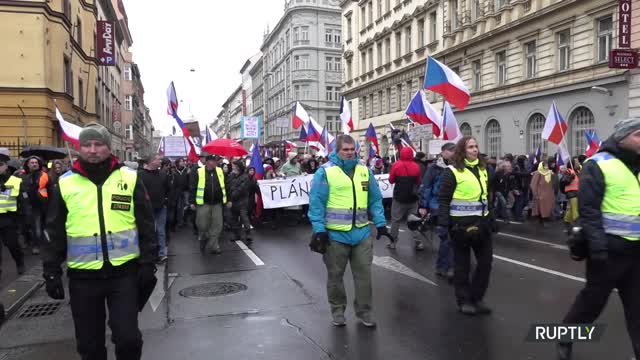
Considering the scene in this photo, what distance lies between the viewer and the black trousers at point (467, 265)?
571 centimetres

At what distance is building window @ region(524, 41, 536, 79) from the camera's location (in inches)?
970

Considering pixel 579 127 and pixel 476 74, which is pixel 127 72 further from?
pixel 579 127

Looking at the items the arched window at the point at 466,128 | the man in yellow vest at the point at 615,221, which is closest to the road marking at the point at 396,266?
the man in yellow vest at the point at 615,221

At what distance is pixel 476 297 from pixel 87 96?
28831 millimetres

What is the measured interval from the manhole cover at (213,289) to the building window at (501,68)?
2317 centimetres

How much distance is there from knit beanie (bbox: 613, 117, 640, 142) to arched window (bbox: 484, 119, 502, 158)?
24403 millimetres

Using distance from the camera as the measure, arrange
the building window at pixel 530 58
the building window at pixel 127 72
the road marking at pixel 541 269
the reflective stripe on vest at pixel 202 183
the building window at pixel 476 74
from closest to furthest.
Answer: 1. the road marking at pixel 541 269
2. the reflective stripe on vest at pixel 202 183
3. the building window at pixel 530 58
4. the building window at pixel 476 74
5. the building window at pixel 127 72

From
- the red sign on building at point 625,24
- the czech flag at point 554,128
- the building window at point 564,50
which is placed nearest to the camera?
the czech flag at point 554,128

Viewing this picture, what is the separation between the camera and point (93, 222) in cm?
344

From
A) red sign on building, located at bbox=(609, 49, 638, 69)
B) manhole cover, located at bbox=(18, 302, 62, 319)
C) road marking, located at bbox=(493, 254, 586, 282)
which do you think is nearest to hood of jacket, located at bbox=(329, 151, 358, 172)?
manhole cover, located at bbox=(18, 302, 62, 319)

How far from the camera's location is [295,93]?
72750 millimetres

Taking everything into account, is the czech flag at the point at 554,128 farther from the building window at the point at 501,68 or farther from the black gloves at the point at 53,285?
the building window at the point at 501,68

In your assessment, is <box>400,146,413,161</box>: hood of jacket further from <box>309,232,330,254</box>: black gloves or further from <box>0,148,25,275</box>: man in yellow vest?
<box>0,148,25,275</box>: man in yellow vest

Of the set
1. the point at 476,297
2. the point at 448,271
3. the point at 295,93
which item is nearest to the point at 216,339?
the point at 476,297
